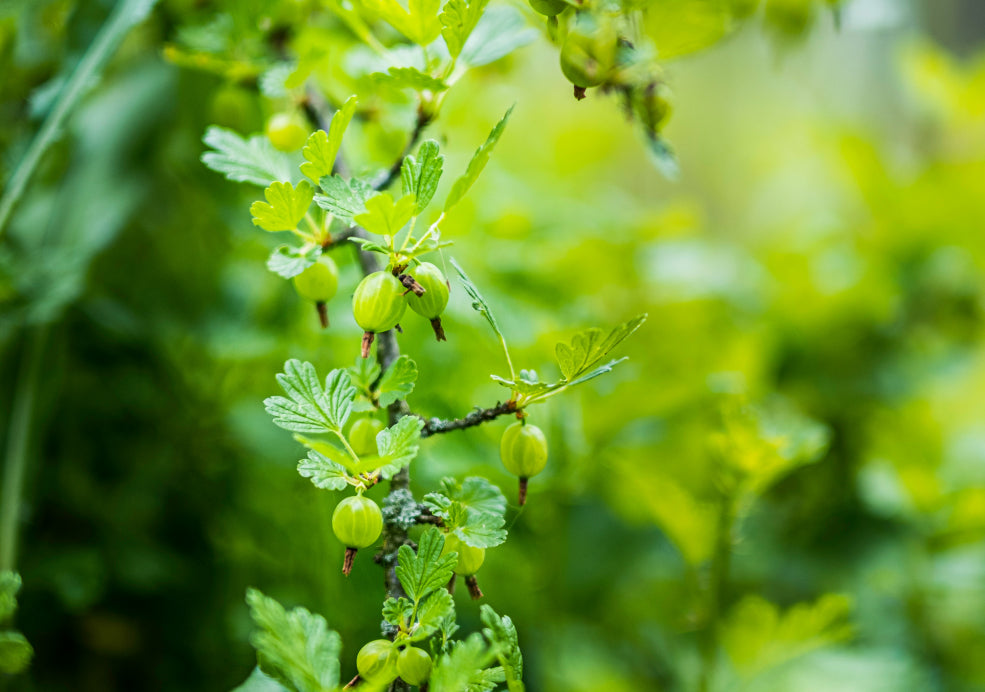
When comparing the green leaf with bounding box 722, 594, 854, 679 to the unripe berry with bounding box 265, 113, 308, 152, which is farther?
the green leaf with bounding box 722, 594, 854, 679

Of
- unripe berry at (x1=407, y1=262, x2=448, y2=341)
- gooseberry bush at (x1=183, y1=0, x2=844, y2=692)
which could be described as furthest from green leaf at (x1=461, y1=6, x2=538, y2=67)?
unripe berry at (x1=407, y1=262, x2=448, y2=341)

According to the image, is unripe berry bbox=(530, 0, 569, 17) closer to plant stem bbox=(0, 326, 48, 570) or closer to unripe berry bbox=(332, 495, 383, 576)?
unripe berry bbox=(332, 495, 383, 576)

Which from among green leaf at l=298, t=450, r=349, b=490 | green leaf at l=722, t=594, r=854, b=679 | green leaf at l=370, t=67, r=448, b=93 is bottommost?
green leaf at l=722, t=594, r=854, b=679

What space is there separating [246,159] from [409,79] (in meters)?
0.07

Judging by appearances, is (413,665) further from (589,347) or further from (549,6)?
(549,6)

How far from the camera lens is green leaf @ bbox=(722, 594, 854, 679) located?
44 cm

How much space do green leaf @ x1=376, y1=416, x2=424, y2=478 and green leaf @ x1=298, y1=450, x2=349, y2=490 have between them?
0.01 metres

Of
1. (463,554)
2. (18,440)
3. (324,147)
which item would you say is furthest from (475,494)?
(18,440)

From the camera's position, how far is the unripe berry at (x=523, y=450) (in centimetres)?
25

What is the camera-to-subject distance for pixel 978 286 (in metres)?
0.79

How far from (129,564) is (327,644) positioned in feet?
1.15

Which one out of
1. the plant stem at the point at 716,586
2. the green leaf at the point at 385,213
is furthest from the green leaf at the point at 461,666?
the plant stem at the point at 716,586

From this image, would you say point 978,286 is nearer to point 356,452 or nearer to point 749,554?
point 749,554

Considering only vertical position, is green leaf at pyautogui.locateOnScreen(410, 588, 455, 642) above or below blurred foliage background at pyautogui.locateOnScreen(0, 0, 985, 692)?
above
